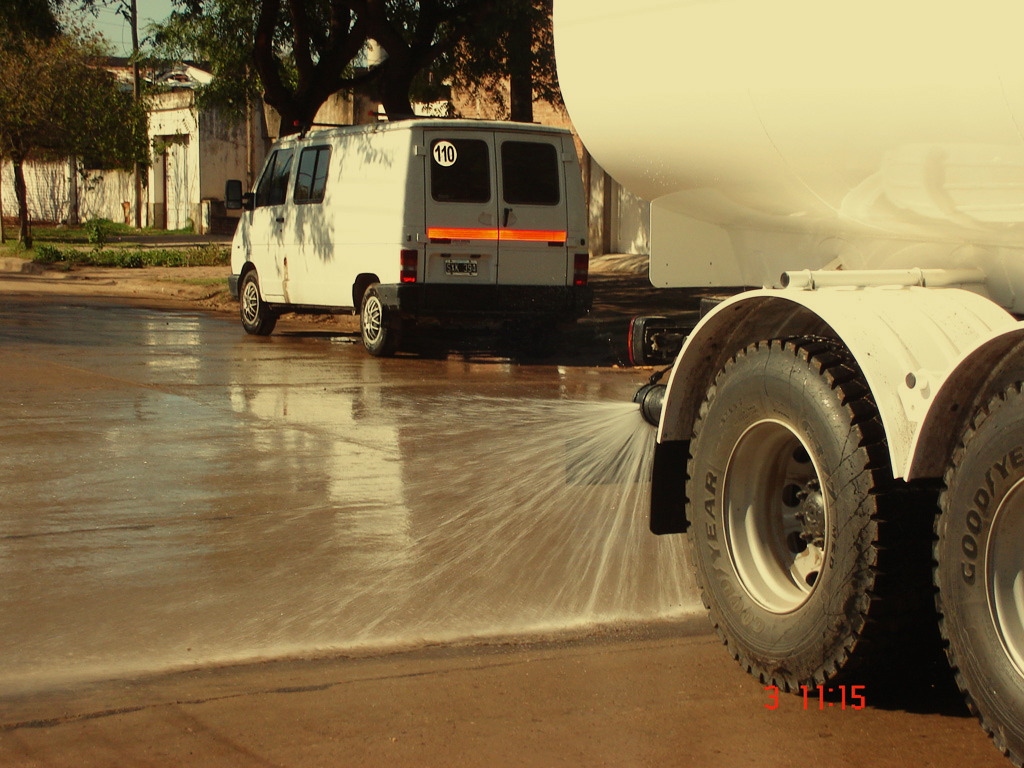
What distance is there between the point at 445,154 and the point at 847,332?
9.47 m

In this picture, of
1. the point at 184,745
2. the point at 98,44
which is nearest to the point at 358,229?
the point at 184,745

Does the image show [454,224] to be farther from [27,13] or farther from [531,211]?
[27,13]

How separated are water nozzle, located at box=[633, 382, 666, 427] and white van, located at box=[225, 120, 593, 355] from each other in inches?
310

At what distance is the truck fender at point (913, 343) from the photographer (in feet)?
11.4

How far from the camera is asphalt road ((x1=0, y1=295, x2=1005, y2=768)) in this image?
3775mm

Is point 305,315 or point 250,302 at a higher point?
point 250,302

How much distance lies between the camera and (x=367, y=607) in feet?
16.6

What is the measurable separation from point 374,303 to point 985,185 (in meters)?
10.2

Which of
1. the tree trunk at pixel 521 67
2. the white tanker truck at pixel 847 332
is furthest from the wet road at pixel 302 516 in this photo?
the tree trunk at pixel 521 67

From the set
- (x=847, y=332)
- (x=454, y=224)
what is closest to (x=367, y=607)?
(x=847, y=332)

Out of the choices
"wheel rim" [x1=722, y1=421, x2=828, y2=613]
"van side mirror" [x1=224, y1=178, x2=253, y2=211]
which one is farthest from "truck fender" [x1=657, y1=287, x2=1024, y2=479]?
"van side mirror" [x1=224, y1=178, x2=253, y2=211]

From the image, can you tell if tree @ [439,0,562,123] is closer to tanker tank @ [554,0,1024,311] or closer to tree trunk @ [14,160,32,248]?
tanker tank @ [554,0,1024,311]

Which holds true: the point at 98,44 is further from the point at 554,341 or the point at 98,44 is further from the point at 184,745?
the point at 184,745
